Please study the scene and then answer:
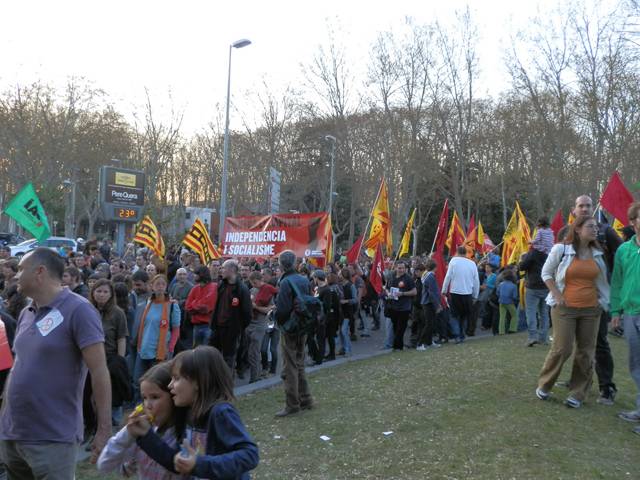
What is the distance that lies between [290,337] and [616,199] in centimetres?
705

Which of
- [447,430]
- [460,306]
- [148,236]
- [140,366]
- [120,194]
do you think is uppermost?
[120,194]

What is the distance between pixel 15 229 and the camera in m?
68.0

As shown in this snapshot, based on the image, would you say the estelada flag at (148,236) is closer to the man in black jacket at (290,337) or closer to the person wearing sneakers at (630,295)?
the man in black jacket at (290,337)

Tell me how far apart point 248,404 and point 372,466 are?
3139 mm

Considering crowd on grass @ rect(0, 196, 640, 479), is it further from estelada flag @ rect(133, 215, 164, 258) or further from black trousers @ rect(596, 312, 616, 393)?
estelada flag @ rect(133, 215, 164, 258)

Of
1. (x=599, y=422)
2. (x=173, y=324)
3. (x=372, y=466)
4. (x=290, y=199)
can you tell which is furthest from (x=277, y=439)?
(x=290, y=199)

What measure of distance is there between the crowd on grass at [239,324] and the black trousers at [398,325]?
32 mm

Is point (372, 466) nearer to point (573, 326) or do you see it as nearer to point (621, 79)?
point (573, 326)

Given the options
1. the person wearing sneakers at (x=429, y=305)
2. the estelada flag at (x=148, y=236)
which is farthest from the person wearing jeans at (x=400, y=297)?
the estelada flag at (x=148, y=236)

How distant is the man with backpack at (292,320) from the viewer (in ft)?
23.3

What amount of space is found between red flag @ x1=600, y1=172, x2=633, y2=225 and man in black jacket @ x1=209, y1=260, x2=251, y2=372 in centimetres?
658

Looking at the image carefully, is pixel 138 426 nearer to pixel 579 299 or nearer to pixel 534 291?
pixel 579 299

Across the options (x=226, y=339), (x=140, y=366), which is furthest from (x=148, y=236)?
(x=140, y=366)

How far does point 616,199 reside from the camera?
1122 centimetres
